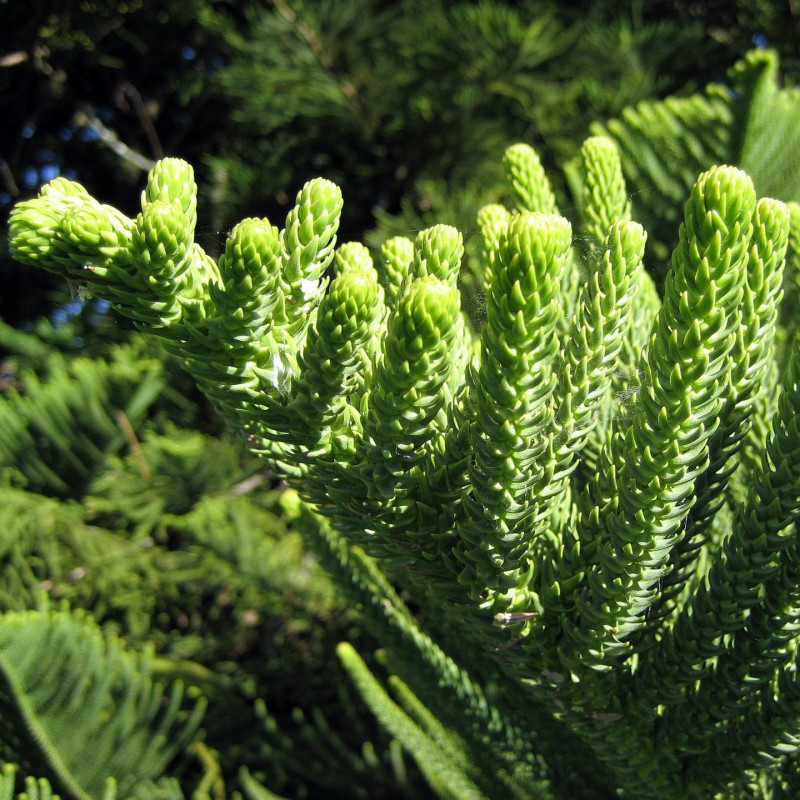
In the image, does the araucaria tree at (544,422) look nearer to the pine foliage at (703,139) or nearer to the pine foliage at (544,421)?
the pine foliage at (544,421)

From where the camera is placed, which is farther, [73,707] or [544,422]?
[73,707]

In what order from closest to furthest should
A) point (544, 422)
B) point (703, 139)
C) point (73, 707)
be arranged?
point (544, 422), point (73, 707), point (703, 139)

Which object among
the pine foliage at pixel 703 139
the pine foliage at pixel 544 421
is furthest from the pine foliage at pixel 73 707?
the pine foliage at pixel 703 139

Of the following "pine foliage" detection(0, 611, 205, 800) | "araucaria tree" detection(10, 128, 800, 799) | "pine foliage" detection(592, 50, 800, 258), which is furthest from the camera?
"pine foliage" detection(592, 50, 800, 258)

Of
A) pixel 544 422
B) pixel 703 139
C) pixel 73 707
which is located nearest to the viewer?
pixel 544 422

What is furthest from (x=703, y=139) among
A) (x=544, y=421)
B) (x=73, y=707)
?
(x=73, y=707)

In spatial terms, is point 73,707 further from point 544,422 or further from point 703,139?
point 703,139

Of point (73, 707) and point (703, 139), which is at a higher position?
point (703, 139)

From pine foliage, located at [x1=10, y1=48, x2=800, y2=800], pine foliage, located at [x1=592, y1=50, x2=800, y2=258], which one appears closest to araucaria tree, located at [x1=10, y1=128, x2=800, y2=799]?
pine foliage, located at [x1=10, y1=48, x2=800, y2=800]

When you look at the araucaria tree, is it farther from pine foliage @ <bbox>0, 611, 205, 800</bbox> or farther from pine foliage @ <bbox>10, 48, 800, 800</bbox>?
pine foliage @ <bbox>0, 611, 205, 800</bbox>
